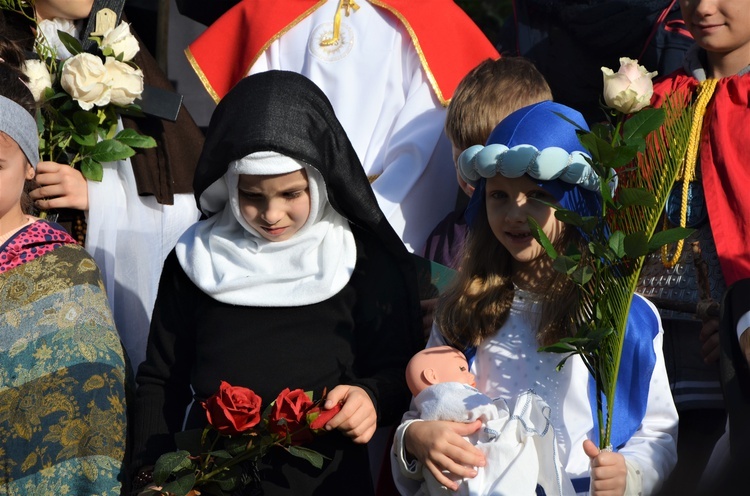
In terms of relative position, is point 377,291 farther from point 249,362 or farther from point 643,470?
point 643,470

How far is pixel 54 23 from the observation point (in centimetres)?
503

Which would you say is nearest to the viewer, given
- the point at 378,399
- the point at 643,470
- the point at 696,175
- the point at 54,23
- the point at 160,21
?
the point at 643,470

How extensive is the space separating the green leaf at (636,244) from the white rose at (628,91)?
1.89 feet

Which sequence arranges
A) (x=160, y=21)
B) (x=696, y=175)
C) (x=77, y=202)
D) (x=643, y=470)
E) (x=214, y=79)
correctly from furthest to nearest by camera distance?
Result: 1. (x=160, y=21)
2. (x=214, y=79)
3. (x=77, y=202)
4. (x=696, y=175)
5. (x=643, y=470)

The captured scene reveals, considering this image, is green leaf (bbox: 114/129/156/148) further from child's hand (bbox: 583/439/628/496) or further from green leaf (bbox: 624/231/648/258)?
child's hand (bbox: 583/439/628/496)

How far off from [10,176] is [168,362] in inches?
31.1

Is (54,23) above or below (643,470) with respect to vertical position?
above

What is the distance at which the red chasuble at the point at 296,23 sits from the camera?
16.8 ft

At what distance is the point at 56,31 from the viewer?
16.4 feet

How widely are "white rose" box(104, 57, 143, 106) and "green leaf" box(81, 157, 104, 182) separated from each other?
0.24m

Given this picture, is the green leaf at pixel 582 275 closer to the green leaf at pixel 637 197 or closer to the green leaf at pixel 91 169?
the green leaf at pixel 637 197

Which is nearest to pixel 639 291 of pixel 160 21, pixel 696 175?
pixel 696 175

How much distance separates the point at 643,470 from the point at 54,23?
3026 millimetres

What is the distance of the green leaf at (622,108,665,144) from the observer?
328 cm
